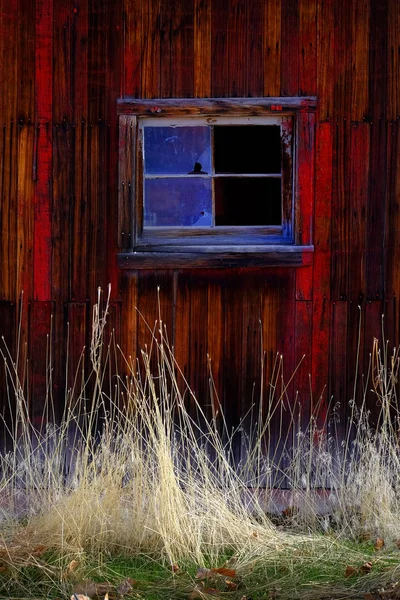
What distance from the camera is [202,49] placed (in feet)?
19.1

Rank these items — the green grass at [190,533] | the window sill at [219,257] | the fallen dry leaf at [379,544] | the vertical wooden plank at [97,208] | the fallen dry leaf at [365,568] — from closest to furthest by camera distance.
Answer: the green grass at [190,533], the fallen dry leaf at [365,568], the fallen dry leaf at [379,544], the window sill at [219,257], the vertical wooden plank at [97,208]

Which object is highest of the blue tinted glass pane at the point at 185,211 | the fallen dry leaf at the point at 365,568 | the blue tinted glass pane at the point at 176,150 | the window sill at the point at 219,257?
the blue tinted glass pane at the point at 176,150

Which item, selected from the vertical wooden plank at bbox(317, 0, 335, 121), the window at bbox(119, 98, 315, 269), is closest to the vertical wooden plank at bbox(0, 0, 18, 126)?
the window at bbox(119, 98, 315, 269)

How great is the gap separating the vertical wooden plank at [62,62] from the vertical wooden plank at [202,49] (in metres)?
0.87

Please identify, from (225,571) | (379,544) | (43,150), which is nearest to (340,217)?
(43,150)

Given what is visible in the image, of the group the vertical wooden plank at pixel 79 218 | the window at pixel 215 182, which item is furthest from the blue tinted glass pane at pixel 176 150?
the vertical wooden plank at pixel 79 218

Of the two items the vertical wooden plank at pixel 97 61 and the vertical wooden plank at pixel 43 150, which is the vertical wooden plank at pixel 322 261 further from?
the vertical wooden plank at pixel 43 150

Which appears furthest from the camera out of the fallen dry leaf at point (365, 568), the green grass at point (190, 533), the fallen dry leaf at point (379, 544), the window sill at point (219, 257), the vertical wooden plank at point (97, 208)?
the vertical wooden plank at point (97, 208)

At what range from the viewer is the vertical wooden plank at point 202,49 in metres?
5.82

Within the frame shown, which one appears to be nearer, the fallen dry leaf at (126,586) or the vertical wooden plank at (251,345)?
the fallen dry leaf at (126,586)

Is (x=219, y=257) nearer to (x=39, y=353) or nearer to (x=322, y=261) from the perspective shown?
(x=322, y=261)

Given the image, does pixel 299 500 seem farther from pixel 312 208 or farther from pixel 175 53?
pixel 175 53

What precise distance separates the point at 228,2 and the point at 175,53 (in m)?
0.50

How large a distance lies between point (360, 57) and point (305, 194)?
3.28 feet
